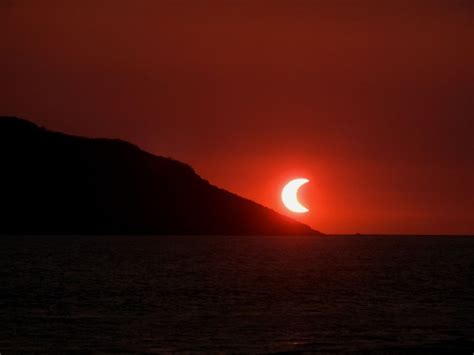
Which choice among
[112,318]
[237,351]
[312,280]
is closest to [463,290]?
[312,280]

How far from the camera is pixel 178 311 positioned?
63.7 m

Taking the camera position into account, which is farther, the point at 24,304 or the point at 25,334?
the point at 24,304

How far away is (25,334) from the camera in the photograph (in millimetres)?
49781

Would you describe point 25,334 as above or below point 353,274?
below

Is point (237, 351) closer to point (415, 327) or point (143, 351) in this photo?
point (143, 351)

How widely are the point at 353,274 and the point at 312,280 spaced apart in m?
16.5

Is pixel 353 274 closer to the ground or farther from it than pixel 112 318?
farther from it

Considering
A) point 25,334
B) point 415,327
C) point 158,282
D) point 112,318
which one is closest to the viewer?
point 25,334

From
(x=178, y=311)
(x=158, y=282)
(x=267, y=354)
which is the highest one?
(x=158, y=282)

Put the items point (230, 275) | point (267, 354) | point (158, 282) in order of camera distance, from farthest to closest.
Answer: point (230, 275)
point (158, 282)
point (267, 354)

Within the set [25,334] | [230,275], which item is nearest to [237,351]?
[25,334]

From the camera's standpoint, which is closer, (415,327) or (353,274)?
(415,327)

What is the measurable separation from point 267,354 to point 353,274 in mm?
71291

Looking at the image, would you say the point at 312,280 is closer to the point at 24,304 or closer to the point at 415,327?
the point at 24,304
